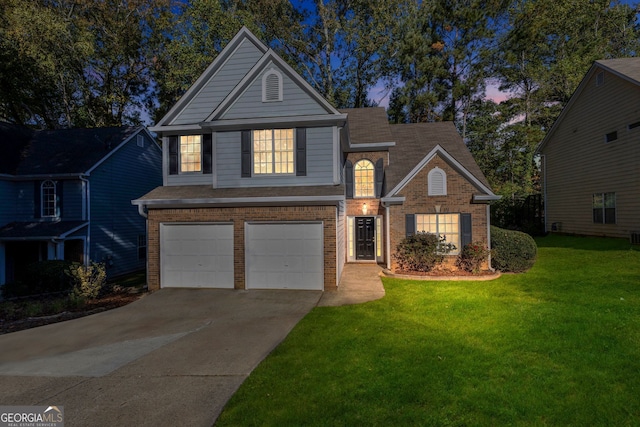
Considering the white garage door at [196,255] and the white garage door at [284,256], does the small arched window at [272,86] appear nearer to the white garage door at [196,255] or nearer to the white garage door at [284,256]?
the white garage door at [284,256]

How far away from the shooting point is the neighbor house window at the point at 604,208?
17.5 meters

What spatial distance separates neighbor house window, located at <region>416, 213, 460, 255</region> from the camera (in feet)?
42.5

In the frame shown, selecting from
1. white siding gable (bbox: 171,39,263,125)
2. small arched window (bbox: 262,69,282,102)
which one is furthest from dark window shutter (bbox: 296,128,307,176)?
white siding gable (bbox: 171,39,263,125)

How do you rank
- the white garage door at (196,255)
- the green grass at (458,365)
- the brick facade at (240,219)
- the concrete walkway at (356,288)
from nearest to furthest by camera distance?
the green grass at (458,365), the concrete walkway at (356,288), the brick facade at (240,219), the white garage door at (196,255)

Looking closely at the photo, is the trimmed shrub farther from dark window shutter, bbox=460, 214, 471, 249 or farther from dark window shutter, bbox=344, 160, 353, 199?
dark window shutter, bbox=344, 160, 353, 199

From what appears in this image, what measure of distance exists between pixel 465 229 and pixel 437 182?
226 centimetres

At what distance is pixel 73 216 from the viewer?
16.2 m

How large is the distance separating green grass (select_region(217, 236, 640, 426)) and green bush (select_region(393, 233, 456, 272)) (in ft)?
11.0

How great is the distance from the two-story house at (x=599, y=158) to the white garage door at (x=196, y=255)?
20025 millimetres

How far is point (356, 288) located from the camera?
10594mm

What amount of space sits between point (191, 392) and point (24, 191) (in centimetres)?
1873

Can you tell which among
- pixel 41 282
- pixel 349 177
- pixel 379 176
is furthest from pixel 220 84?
pixel 41 282

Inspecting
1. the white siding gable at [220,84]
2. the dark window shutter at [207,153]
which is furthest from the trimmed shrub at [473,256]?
the white siding gable at [220,84]

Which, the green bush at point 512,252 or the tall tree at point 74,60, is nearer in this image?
the green bush at point 512,252
